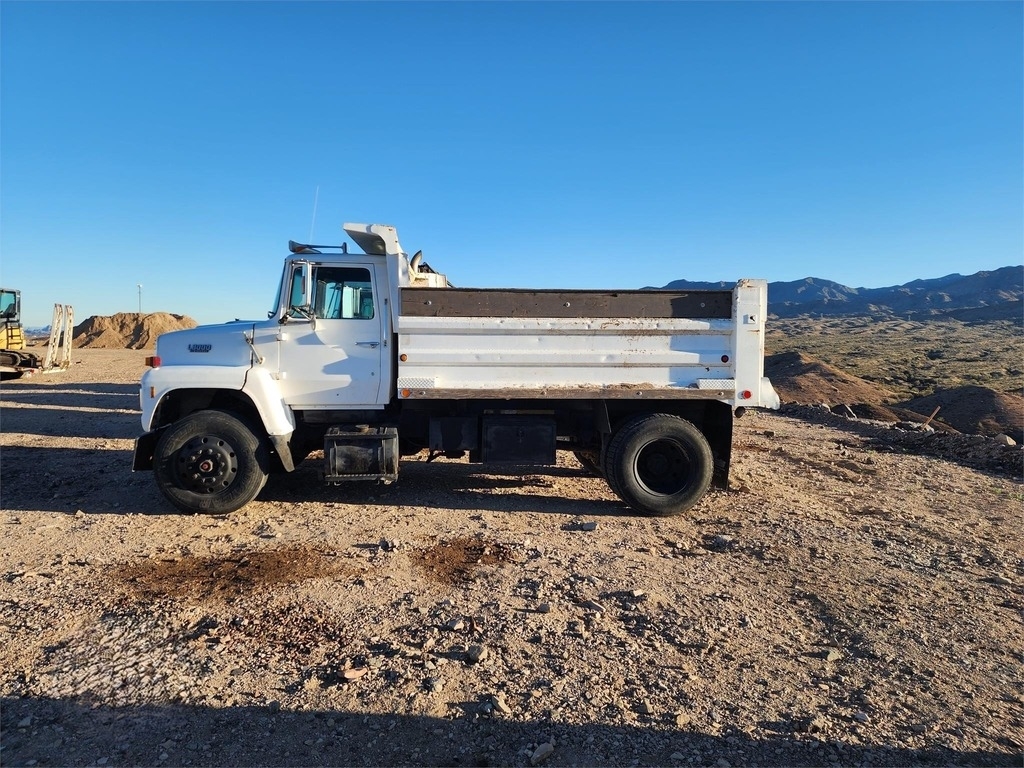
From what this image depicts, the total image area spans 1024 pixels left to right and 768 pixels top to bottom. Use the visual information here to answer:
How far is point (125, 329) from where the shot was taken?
42.8 m

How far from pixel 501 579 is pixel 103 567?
319 cm

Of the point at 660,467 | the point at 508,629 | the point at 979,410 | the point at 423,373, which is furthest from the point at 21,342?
the point at 979,410

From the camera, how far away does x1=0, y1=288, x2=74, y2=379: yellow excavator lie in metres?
18.6

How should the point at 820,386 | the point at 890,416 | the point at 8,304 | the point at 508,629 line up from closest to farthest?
1. the point at 508,629
2. the point at 890,416
3. the point at 8,304
4. the point at 820,386

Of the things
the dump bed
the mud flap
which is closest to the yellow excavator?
the mud flap

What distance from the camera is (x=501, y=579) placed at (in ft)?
15.6

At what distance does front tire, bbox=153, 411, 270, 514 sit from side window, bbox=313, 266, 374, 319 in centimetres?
148

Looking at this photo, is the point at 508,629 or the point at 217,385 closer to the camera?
the point at 508,629

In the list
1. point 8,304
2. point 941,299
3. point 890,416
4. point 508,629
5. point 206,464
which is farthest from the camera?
point 941,299

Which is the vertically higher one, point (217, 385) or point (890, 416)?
point (217, 385)

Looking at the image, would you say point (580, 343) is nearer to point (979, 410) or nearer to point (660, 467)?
point (660, 467)

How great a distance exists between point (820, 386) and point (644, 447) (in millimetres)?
15724

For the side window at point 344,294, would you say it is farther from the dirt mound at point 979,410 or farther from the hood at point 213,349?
the dirt mound at point 979,410

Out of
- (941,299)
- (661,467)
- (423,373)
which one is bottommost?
(661,467)
